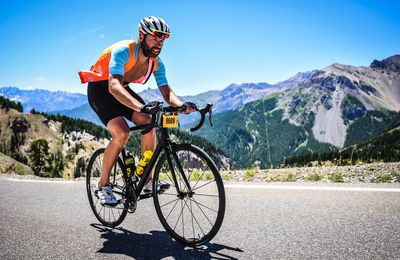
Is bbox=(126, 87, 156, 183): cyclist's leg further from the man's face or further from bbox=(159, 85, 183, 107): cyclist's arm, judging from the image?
the man's face

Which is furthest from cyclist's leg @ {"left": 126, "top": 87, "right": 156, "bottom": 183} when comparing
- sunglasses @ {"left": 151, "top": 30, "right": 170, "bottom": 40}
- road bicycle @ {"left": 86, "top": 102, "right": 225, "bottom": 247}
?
sunglasses @ {"left": 151, "top": 30, "right": 170, "bottom": 40}

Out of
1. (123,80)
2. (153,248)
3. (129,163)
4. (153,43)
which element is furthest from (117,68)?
(153,248)

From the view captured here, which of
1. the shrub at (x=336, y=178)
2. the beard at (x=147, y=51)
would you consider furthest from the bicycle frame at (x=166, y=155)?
the shrub at (x=336, y=178)

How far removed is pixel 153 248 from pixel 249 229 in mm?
1306

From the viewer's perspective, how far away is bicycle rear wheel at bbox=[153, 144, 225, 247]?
3586mm

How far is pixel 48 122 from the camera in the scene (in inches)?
6294

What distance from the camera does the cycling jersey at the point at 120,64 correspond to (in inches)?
167

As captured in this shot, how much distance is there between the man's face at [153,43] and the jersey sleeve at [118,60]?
0.94 ft

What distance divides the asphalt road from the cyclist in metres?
0.67

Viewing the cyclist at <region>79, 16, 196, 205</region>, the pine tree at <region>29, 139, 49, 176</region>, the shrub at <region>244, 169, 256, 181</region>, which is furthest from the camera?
the pine tree at <region>29, 139, 49, 176</region>

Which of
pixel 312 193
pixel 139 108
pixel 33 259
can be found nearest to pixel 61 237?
pixel 33 259

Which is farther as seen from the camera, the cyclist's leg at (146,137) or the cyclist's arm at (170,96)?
the cyclist's arm at (170,96)

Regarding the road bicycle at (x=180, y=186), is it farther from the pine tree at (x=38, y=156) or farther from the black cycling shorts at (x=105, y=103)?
the pine tree at (x=38, y=156)

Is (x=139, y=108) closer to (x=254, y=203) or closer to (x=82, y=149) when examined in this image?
(x=254, y=203)
